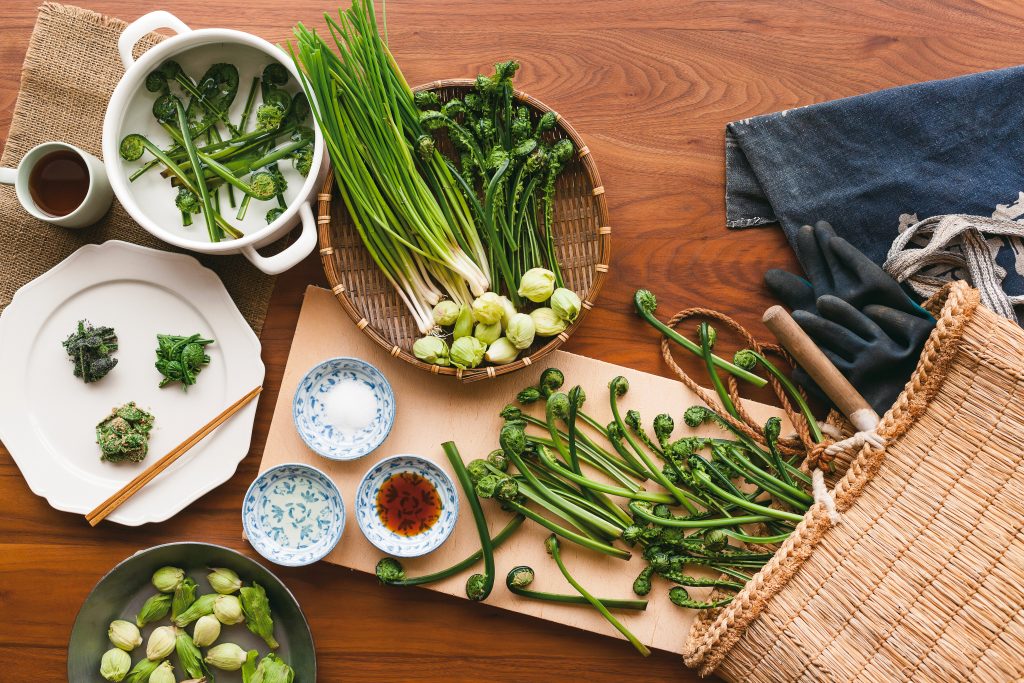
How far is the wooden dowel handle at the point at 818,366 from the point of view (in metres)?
Answer: 1.31

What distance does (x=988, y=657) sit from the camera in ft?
3.69

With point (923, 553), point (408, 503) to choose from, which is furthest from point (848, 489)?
point (408, 503)

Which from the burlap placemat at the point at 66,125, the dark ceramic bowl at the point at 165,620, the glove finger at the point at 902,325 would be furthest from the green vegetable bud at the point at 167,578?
the glove finger at the point at 902,325

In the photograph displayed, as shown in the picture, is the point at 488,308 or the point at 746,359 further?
the point at 746,359

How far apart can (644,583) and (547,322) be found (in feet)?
1.83

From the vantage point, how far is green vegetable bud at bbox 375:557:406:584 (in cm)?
134

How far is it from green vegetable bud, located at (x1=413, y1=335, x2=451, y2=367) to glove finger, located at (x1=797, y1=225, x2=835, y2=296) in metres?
0.77

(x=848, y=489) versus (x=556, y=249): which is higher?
(x=556, y=249)

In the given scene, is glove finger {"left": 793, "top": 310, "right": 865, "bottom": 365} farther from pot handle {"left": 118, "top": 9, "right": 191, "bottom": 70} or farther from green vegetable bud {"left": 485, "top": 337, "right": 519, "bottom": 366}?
pot handle {"left": 118, "top": 9, "right": 191, "bottom": 70}

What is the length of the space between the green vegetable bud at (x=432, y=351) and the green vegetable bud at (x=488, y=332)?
2.8 inches

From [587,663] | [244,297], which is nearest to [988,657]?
[587,663]

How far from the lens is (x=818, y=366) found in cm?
132

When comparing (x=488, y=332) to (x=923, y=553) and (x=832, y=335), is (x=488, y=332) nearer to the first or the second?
(x=832, y=335)

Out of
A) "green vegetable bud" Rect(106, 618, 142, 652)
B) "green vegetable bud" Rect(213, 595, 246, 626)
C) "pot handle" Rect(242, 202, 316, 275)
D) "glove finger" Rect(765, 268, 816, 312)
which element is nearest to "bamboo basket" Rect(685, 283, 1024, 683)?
"glove finger" Rect(765, 268, 816, 312)
